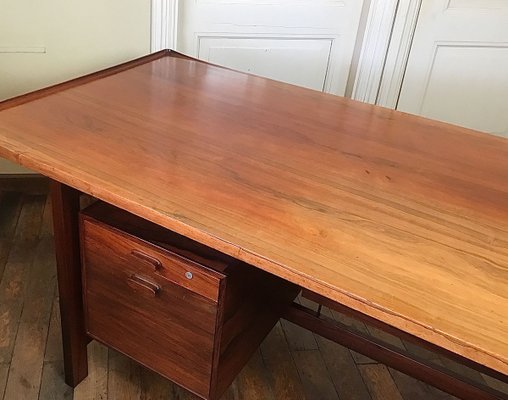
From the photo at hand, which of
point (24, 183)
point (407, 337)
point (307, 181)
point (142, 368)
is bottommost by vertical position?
point (142, 368)

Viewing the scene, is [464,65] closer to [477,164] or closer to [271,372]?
[477,164]

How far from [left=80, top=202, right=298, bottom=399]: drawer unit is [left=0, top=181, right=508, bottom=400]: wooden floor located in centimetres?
27

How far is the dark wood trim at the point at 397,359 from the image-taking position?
4.73 feet

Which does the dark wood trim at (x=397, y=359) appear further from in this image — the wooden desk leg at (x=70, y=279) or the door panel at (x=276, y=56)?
the door panel at (x=276, y=56)

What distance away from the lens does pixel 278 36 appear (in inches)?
91.1

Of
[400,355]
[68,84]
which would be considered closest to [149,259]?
[68,84]

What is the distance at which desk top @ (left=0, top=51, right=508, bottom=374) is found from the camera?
0.92 meters

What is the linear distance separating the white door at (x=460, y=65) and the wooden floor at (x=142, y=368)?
1106 millimetres

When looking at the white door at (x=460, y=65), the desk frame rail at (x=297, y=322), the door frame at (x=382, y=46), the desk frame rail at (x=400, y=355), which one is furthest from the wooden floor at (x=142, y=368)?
the white door at (x=460, y=65)

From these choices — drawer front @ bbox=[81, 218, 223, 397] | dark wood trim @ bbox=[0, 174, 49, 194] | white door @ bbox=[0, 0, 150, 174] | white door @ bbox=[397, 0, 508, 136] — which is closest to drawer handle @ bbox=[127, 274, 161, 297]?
drawer front @ bbox=[81, 218, 223, 397]

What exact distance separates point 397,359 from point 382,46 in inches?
51.7

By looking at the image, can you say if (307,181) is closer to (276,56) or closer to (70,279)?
(70,279)

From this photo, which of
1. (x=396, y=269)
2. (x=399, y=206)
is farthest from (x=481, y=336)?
(x=399, y=206)

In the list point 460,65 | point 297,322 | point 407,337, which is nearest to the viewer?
point 407,337
